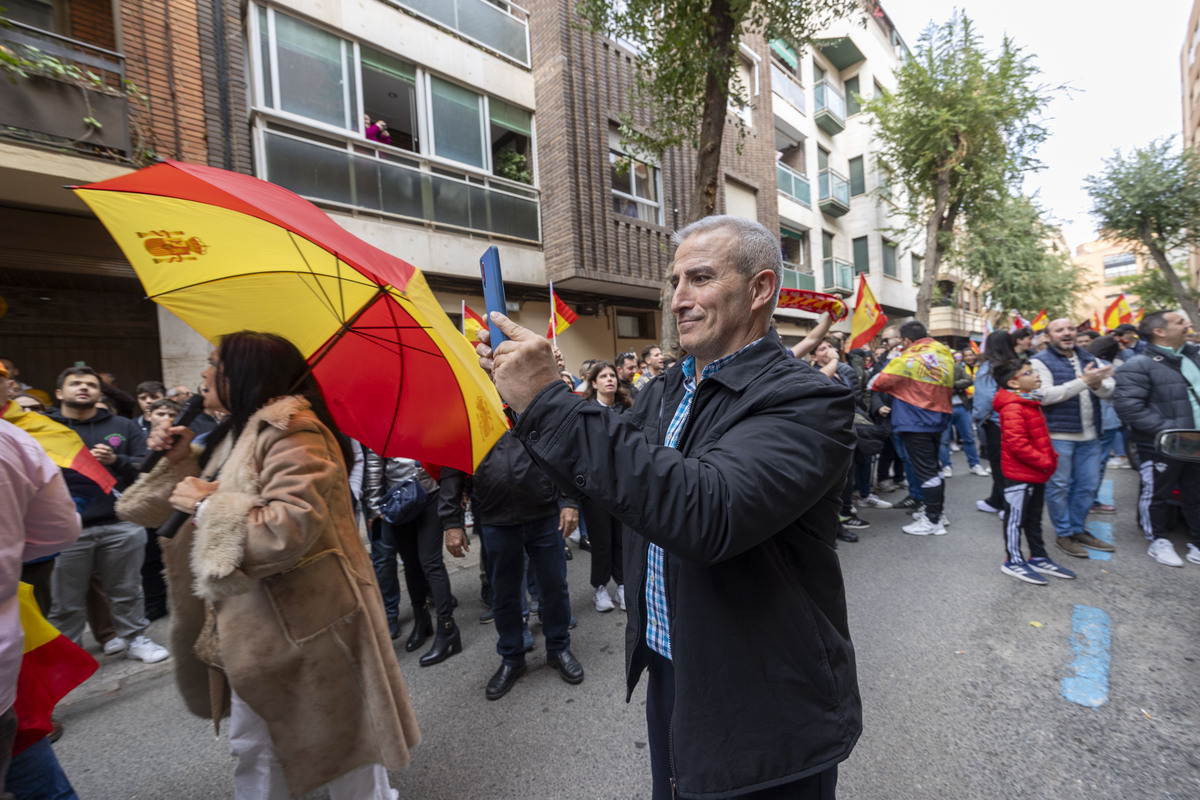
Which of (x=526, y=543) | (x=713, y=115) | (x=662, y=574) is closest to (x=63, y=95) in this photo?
(x=526, y=543)

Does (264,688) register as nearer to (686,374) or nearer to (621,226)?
(686,374)

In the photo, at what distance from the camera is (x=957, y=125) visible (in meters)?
14.5

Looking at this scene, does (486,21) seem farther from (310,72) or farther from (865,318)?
(865,318)

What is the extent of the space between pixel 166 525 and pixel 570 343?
35.4ft

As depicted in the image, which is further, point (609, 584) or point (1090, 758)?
point (609, 584)

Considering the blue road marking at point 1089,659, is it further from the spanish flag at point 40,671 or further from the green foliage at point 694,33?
the green foliage at point 694,33

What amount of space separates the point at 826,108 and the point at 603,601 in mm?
22561

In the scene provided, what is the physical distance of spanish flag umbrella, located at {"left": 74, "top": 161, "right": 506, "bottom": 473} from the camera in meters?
1.50

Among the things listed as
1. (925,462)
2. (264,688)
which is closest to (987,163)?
(925,462)

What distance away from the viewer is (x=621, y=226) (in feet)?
39.6

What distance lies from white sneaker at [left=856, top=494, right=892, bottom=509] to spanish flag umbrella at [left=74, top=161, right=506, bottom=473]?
21.2ft

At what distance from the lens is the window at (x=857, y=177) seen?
2250cm

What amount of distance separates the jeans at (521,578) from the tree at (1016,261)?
20.7 meters

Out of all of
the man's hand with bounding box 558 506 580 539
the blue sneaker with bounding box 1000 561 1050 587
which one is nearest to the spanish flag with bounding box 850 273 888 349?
the blue sneaker with bounding box 1000 561 1050 587
